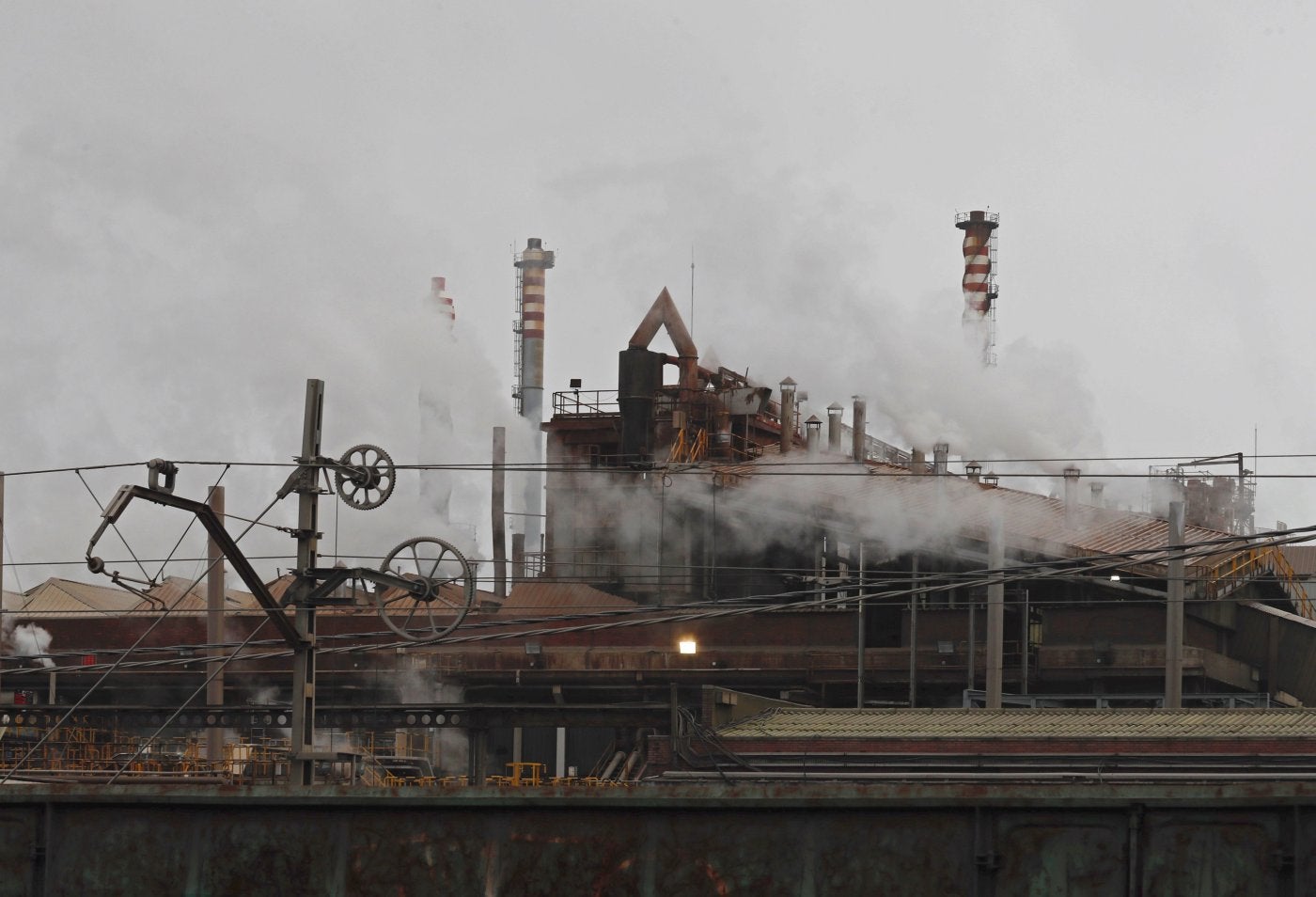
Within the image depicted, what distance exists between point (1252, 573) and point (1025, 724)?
14751mm

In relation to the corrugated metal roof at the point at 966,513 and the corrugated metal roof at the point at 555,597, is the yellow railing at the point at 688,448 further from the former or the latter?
the corrugated metal roof at the point at 555,597

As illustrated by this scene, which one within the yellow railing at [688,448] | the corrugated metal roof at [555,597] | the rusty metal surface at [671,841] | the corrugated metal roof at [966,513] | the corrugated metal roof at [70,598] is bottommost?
the corrugated metal roof at [70,598]

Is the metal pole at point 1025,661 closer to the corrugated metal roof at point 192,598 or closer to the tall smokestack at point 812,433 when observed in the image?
the tall smokestack at point 812,433

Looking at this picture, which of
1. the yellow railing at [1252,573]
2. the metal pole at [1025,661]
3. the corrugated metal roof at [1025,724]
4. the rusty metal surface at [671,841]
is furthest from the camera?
the metal pole at [1025,661]

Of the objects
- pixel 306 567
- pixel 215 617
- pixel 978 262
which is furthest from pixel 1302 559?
pixel 306 567

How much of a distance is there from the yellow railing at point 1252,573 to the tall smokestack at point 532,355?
A: 31850 mm

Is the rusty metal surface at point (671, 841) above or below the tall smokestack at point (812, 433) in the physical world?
below

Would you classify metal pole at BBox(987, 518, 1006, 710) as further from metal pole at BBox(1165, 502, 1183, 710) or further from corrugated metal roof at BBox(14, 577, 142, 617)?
corrugated metal roof at BBox(14, 577, 142, 617)

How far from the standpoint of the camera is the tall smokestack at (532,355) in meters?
68.2

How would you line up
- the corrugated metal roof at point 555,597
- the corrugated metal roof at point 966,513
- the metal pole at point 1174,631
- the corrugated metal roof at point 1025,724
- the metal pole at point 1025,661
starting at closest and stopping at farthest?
the corrugated metal roof at point 1025,724 → the metal pole at point 1174,631 → the metal pole at point 1025,661 → the corrugated metal roof at point 966,513 → the corrugated metal roof at point 555,597

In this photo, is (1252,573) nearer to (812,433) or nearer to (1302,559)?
(812,433)

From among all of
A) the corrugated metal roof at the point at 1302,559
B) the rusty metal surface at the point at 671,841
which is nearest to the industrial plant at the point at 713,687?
the rusty metal surface at the point at 671,841

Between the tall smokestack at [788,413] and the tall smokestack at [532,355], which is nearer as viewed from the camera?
the tall smokestack at [788,413]

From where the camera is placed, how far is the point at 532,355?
71.4 metres
